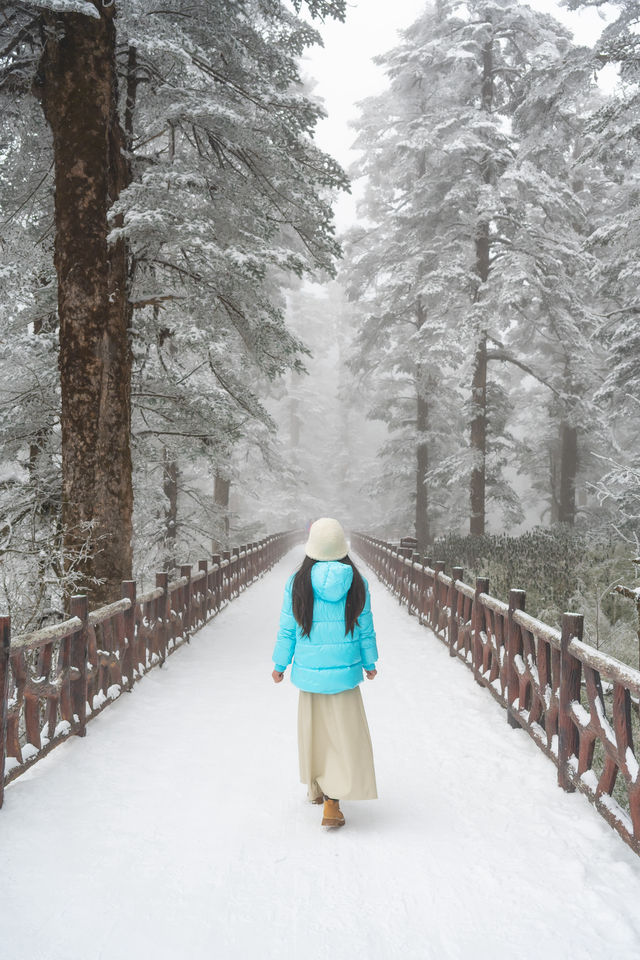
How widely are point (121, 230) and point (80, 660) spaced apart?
433 cm

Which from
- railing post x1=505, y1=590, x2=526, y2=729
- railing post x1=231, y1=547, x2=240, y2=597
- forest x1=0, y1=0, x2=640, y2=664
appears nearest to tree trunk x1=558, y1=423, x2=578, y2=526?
forest x1=0, y1=0, x2=640, y2=664

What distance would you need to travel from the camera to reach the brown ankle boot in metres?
3.86

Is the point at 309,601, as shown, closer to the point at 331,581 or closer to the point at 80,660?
the point at 331,581

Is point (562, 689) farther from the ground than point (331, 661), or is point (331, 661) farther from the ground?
point (331, 661)

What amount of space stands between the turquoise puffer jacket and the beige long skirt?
125mm

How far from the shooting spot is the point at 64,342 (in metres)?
7.04

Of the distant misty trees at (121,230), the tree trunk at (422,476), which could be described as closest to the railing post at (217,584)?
the distant misty trees at (121,230)

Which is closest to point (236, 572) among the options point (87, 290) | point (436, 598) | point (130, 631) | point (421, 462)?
point (436, 598)

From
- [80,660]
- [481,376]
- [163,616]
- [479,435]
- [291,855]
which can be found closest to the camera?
[291,855]

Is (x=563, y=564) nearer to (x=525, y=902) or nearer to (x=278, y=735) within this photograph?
(x=278, y=735)

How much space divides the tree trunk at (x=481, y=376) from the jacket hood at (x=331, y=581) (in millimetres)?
14143

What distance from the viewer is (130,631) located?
669 centimetres

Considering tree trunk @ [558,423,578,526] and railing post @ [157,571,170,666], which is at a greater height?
tree trunk @ [558,423,578,526]

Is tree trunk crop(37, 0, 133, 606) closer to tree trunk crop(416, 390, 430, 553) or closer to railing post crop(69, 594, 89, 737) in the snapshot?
railing post crop(69, 594, 89, 737)
